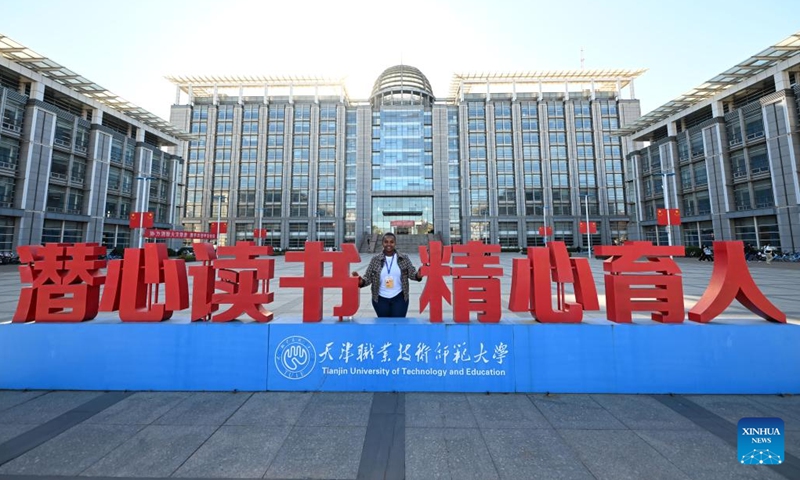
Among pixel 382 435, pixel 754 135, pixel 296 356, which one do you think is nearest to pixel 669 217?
pixel 754 135

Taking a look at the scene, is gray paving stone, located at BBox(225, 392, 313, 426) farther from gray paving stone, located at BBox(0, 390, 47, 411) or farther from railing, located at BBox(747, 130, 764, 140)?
railing, located at BBox(747, 130, 764, 140)

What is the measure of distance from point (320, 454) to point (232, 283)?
2.99 m

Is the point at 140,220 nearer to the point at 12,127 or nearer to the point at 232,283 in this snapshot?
the point at 12,127

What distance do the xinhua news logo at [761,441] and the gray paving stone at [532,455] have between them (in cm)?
128

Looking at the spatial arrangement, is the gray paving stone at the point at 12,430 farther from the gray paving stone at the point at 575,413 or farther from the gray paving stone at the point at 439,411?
the gray paving stone at the point at 575,413

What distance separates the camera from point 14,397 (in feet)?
14.1

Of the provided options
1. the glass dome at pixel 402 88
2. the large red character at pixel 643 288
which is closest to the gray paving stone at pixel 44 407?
the large red character at pixel 643 288

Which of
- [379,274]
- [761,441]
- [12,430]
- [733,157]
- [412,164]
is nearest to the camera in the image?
[761,441]

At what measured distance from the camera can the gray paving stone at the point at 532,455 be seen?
9.04 ft

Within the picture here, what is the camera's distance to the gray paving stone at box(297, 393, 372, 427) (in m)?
3.65

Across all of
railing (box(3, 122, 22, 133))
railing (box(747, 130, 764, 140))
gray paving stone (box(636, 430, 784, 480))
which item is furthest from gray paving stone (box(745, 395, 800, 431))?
railing (box(3, 122, 22, 133))

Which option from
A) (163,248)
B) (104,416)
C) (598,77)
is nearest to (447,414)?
(104,416)

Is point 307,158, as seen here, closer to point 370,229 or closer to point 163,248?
point 370,229

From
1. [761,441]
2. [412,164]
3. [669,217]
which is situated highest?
[412,164]
